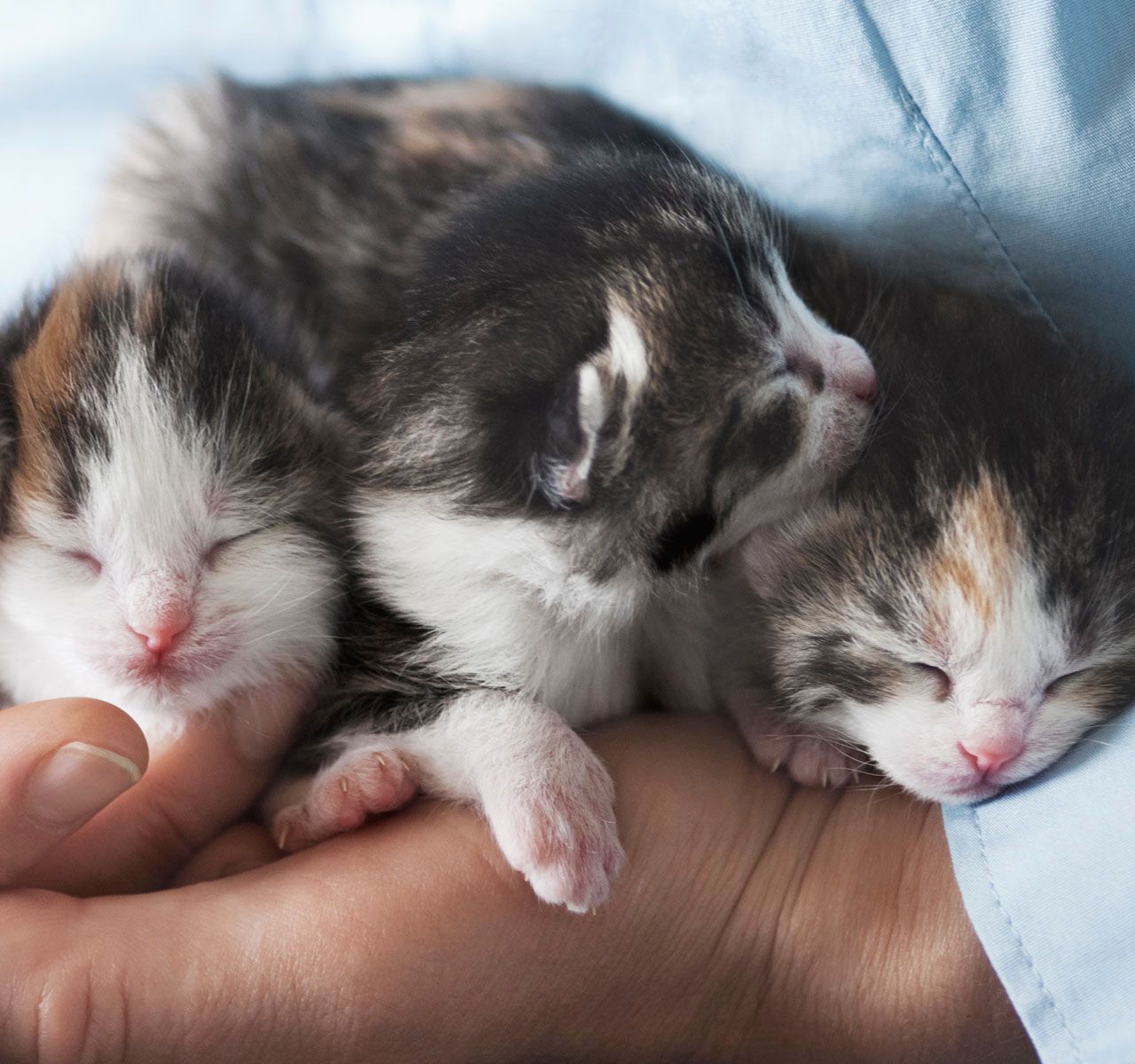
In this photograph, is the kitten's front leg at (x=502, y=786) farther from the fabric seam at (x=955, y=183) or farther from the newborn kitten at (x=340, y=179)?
the fabric seam at (x=955, y=183)

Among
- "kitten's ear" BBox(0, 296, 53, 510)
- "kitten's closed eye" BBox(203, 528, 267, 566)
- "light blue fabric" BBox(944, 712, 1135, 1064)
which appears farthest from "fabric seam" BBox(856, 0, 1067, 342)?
"kitten's ear" BBox(0, 296, 53, 510)


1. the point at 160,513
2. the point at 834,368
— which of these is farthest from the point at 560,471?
the point at 160,513

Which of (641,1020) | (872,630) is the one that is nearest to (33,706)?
(641,1020)

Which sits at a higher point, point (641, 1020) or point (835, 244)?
point (835, 244)

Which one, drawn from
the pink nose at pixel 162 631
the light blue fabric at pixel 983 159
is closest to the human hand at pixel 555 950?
the light blue fabric at pixel 983 159

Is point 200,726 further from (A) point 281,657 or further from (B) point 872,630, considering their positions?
(B) point 872,630

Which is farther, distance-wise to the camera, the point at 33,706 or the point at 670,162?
the point at 670,162

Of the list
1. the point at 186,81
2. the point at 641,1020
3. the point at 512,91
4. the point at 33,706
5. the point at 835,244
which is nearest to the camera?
the point at 33,706
